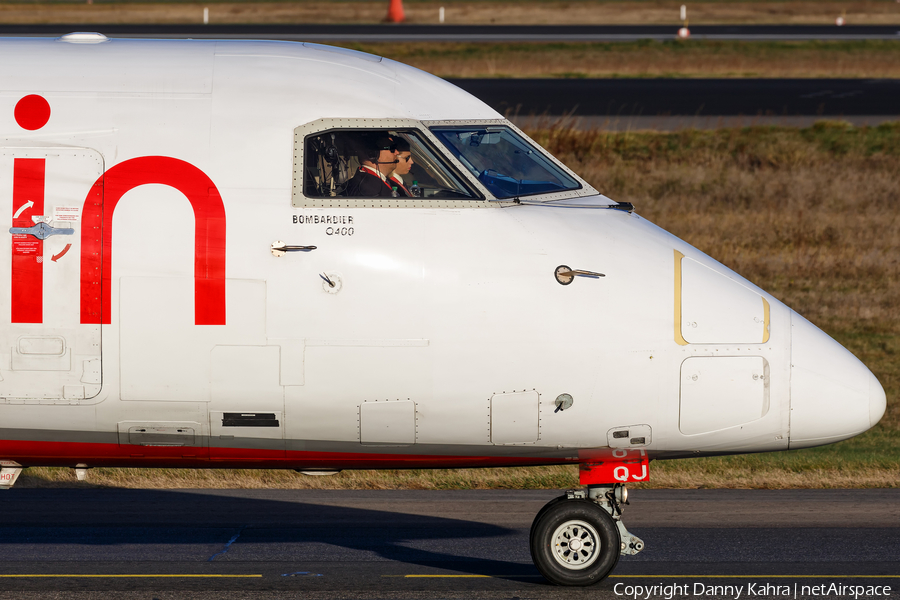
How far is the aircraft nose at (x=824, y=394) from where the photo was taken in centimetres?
775

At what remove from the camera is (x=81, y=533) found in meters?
10.1

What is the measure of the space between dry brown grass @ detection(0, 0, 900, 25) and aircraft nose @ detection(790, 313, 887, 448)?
58.6m

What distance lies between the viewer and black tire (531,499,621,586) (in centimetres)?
827

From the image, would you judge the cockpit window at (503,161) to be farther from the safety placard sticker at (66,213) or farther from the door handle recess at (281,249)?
the safety placard sticker at (66,213)

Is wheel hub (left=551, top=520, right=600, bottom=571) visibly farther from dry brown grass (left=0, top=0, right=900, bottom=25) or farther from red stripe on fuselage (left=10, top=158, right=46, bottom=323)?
dry brown grass (left=0, top=0, right=900, bottom=25)

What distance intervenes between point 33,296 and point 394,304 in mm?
2590

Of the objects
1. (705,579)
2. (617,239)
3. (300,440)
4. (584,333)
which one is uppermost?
(617,239)

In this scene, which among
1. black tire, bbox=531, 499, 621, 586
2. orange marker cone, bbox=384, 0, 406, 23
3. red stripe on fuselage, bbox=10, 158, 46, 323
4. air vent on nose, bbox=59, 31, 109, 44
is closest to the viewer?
red stripe on fuselage, bbox=10, 158, 46, 323

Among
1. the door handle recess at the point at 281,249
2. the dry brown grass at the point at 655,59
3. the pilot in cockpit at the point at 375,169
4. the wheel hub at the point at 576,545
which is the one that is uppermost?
the dry brown grass at the point at 655,59

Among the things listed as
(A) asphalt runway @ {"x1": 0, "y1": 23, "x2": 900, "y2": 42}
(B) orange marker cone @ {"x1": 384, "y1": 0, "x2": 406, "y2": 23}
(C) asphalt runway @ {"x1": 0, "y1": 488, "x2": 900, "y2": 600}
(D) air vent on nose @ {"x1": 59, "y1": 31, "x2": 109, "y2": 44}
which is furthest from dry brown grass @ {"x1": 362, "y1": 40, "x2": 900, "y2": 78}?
(D) air vent on nose @ {"x1": 59, "y1": 31, "x2": 109, "y2": 44}

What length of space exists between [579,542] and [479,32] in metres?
51.3

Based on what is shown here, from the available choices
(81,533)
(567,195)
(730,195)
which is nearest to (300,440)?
(567,195)

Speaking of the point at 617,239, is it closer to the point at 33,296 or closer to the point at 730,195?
the point at 33,296

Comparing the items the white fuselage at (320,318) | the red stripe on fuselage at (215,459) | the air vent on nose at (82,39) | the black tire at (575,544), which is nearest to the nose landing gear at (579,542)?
the black tire at (575,544)
